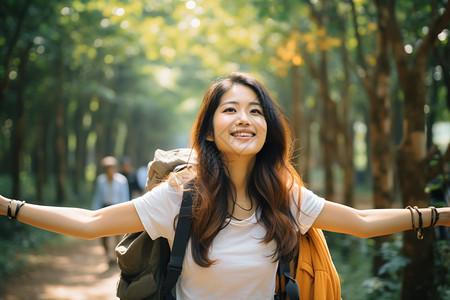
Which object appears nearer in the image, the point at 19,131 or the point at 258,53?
the point at 19,131

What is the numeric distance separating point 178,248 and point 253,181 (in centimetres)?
62

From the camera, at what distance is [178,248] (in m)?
2.22

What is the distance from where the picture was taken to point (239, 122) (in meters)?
2.38

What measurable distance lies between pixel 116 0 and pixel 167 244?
8.29 metres

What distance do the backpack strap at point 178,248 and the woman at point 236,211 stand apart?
44mm

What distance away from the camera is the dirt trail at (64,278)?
7531mm

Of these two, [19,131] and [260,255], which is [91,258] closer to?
[19,131]

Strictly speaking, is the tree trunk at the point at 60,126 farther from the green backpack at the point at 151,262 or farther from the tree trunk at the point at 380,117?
the green backpack at the point at 151,262

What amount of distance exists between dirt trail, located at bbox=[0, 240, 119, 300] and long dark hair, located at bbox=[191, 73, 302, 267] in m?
5.59

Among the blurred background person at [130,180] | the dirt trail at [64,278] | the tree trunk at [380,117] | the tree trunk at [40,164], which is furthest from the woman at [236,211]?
the tree trunk at [40,164]

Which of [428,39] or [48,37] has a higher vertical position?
[48,37]

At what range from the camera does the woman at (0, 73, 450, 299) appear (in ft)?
7.37

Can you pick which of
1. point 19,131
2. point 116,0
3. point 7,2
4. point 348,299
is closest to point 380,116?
point 348,299

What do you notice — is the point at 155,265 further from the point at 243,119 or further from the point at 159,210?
the point at 243,119
